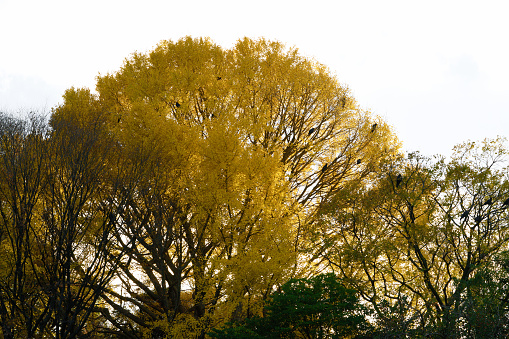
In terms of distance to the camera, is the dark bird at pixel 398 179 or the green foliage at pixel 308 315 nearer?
the green foliage at pixel 308 315

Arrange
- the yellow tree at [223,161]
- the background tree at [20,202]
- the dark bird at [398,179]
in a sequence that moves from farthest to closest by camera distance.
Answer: the dark bird at [398,179], the yellow tree at [223,161], the background tree at [20,202]

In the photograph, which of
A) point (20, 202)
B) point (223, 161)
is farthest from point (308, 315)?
point (20, 202)

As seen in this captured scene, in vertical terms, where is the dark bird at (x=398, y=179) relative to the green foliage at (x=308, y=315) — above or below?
above

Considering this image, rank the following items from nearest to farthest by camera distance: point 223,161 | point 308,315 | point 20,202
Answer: point 20,202, point 308,315, point 223,161

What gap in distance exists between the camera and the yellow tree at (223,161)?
12922 millimetres

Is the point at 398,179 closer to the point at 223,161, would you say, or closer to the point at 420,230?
the point at 420,230

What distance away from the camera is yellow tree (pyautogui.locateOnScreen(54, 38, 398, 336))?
42.4ft

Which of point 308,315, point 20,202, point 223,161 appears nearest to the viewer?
point 20,202

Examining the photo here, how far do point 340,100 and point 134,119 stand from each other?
7729 millimetres

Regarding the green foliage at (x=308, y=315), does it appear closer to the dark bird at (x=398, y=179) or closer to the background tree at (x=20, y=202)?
the dark bird at (x=398, y=179)

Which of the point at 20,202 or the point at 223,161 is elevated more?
the point at 223,161

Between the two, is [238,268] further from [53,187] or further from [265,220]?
[53,187]

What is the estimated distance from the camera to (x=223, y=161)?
13.3 metres

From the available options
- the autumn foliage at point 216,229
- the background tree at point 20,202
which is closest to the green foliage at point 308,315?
the autumn foliage at point 216,229
